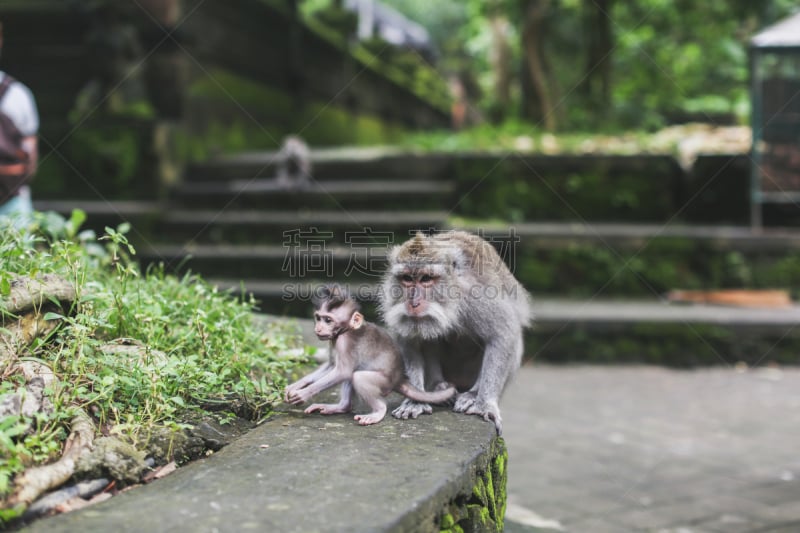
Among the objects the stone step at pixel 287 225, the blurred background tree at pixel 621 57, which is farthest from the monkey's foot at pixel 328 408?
the blurred background tree at pixel 621 57

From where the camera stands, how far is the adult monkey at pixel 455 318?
10.2ft

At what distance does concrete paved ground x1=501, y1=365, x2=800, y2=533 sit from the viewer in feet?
13.1

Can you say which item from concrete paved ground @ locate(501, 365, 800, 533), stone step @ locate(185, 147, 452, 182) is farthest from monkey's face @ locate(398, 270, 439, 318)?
stone step @ locate(185, 147, 452, 182)

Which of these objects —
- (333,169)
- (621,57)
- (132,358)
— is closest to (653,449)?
(132,358)

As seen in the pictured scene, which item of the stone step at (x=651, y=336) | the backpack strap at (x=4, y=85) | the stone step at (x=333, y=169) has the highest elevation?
the backpack strap at (x=4, y=85)

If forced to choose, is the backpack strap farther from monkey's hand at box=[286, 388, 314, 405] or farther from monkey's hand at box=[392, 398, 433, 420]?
monkey's hand at box=[392, 398, 433, 420]

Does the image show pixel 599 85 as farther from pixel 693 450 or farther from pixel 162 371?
pixel 162 371

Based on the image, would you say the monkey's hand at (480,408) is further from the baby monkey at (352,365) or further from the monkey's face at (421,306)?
the monkey's face at (421,306)

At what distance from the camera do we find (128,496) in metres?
2.19

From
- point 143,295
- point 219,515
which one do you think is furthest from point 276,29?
point 219,515

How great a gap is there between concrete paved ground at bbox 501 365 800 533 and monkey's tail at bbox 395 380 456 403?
0.89m

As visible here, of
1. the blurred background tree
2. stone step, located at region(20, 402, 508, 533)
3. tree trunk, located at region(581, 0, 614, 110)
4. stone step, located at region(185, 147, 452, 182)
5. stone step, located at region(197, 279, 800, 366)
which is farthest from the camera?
the blurred background tree

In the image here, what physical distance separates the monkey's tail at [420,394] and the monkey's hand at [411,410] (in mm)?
23

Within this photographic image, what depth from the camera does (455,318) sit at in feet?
10.5
